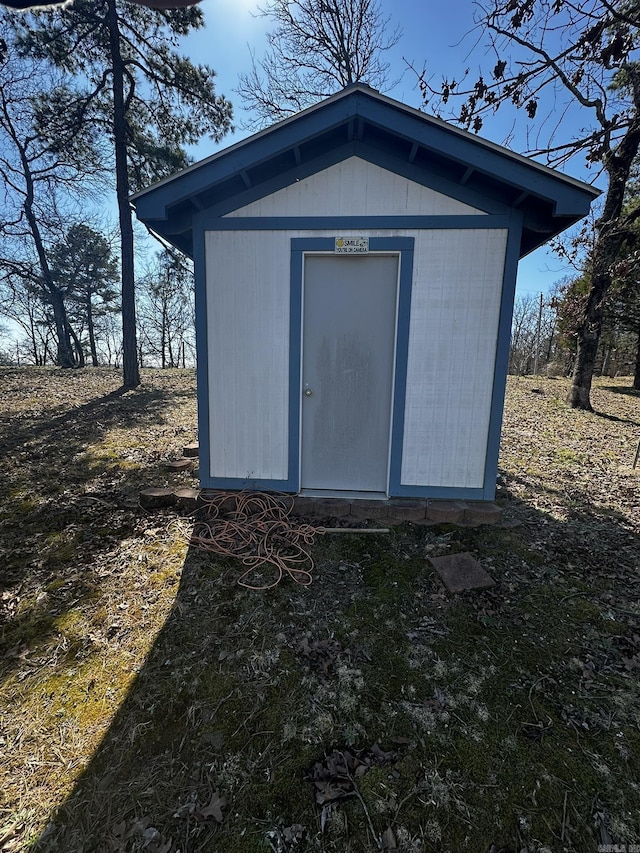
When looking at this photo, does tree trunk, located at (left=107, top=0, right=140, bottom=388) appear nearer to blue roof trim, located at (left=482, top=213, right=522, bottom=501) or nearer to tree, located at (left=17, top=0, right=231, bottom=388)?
tree, located at (left=17, top=0, right=231, bottom=388)

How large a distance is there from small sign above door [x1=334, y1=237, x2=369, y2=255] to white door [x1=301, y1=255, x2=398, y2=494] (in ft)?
0.28

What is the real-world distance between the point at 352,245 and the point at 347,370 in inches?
45.4

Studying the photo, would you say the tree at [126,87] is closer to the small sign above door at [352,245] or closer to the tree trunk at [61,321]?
the tree trunk at [61,321]

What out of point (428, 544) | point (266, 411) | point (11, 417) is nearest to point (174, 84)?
point (11, 417)

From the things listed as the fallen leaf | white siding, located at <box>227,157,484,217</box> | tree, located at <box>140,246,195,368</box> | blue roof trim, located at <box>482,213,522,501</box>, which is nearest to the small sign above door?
white siding, located at <box>227,157,484,217</box>

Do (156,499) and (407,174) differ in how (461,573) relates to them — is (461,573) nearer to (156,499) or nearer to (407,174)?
(156,499)

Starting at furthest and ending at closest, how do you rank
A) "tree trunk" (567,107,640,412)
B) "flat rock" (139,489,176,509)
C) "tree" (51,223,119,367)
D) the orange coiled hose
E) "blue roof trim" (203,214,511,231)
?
"tree" (51,223,119,367)
"tree trunk" (567,107,640,412)
"flat rock" (139,489,176,509)
"blue roof trim" (203,214,511,231)
the orange coiled hose

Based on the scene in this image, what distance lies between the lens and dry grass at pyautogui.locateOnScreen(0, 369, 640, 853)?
1.48 meters

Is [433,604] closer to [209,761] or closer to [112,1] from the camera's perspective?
[209,761]

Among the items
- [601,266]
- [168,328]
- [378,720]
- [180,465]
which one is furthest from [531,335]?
[378,720]

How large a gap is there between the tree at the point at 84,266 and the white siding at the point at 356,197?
1372 centimetres

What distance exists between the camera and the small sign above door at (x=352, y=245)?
11.6 feet

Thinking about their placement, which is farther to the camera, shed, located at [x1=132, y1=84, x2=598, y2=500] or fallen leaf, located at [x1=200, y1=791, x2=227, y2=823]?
shed, located at [x1=132, y1=84, x2=598, y2=500]

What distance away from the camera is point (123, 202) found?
33.0 ft
